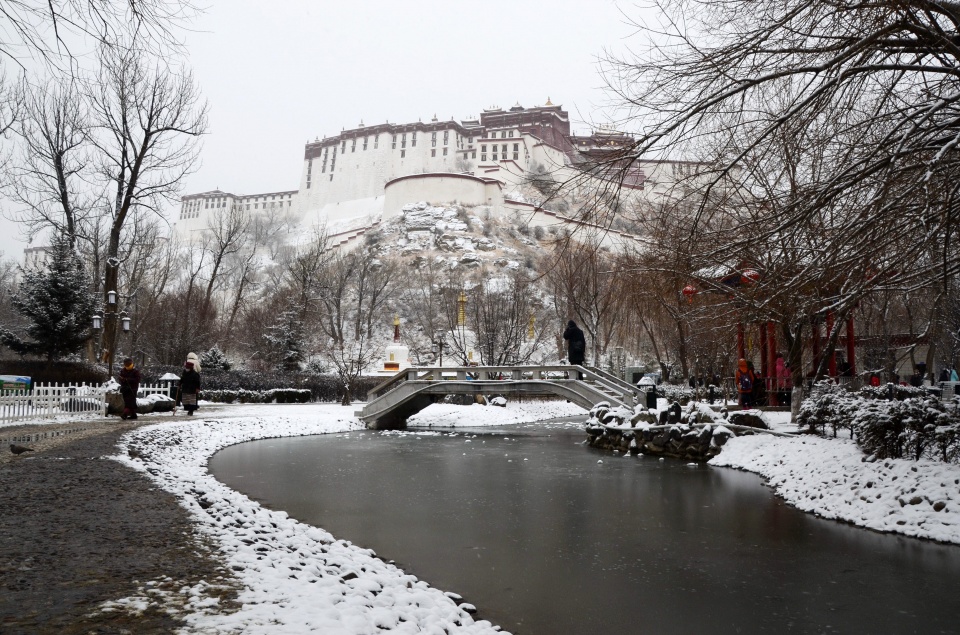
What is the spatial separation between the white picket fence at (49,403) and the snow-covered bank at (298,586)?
11162 mm

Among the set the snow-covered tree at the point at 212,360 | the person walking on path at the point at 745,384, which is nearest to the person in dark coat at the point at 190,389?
the snow-covered tree at the point at 212,360

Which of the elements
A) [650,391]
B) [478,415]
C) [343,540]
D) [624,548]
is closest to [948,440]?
[624,548]

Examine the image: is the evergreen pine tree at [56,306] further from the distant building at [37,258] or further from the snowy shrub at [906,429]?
the snowy shrub at [906,429]

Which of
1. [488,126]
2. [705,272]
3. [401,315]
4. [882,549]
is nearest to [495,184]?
[488,126]

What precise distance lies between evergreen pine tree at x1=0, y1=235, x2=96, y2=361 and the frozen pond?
20.3 meters

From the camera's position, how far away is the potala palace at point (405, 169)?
99625mm

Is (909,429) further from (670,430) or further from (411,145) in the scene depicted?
(411,145)

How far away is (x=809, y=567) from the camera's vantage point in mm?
6348

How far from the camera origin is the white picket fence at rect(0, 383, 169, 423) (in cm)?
1764

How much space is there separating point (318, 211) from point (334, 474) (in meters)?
112

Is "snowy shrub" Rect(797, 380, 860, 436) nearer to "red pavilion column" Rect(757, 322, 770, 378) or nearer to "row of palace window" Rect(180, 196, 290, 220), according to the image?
"red pavilion column" Rect(757, 322, 770, 378)

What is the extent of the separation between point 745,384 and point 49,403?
18.8m

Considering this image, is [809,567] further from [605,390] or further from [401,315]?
[401,315]

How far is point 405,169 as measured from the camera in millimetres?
114750
